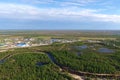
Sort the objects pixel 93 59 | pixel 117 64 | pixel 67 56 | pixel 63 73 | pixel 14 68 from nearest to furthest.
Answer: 1. pixel 63 73
2. pixel 14 68
3. pixel 117 64
4. pixel 93 59
5. pixel 67 56

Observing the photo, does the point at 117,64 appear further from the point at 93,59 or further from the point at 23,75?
the point at 23,75

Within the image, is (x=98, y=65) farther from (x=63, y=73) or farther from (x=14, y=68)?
(x=14, y=68)

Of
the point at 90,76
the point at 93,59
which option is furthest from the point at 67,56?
the point at 90,76

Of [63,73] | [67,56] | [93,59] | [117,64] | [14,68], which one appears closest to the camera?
[63,73]

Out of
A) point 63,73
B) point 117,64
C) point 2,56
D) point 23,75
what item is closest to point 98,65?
point 117,64

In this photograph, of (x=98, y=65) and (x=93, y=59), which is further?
(x=93, y=59)

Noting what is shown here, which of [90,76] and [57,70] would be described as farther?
[57,70]

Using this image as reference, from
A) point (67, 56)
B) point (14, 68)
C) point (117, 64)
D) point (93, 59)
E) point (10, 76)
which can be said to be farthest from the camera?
point (67, 56)

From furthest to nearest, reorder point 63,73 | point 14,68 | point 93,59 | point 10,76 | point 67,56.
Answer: point 67,56, point 93,59, point 14,68, point 63,73, point 10,76
